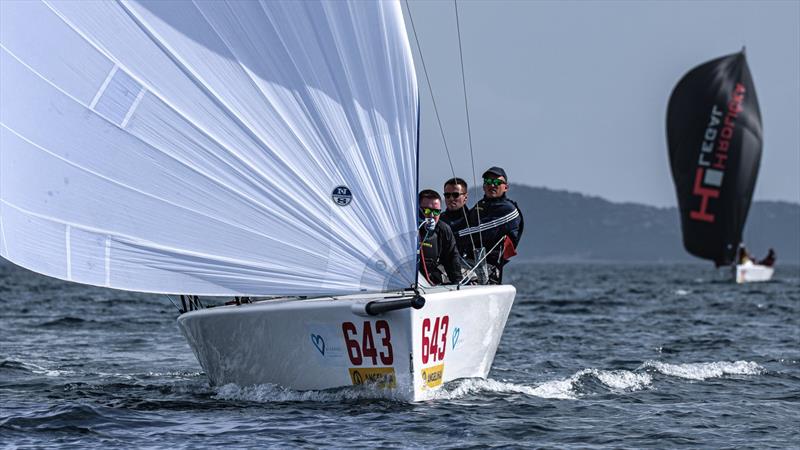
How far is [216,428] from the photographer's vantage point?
774cm

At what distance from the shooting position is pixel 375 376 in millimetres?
8117

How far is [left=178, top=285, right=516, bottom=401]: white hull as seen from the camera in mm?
8000

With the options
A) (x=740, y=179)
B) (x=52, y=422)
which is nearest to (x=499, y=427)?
(x=52, y=422)

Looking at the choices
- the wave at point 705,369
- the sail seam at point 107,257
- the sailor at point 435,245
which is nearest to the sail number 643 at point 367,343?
the sailor at point 435,245

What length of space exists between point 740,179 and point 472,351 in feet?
121

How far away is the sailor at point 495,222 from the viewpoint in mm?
10148

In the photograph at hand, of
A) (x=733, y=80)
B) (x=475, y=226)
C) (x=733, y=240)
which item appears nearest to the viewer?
(x=475, y=226)

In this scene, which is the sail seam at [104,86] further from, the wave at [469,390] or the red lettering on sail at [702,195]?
the red lettering on sail at [702,195]

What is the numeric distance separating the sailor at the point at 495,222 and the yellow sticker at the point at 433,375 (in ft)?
5.78

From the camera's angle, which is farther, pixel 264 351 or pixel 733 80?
pixel 733 80

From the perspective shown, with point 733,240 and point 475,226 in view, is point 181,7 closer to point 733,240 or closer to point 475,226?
point 475,226

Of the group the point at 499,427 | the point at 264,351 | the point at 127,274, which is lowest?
the point at 499,427

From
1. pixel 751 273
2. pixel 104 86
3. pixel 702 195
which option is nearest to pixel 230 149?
pixel 104 86

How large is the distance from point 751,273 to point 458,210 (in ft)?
151
